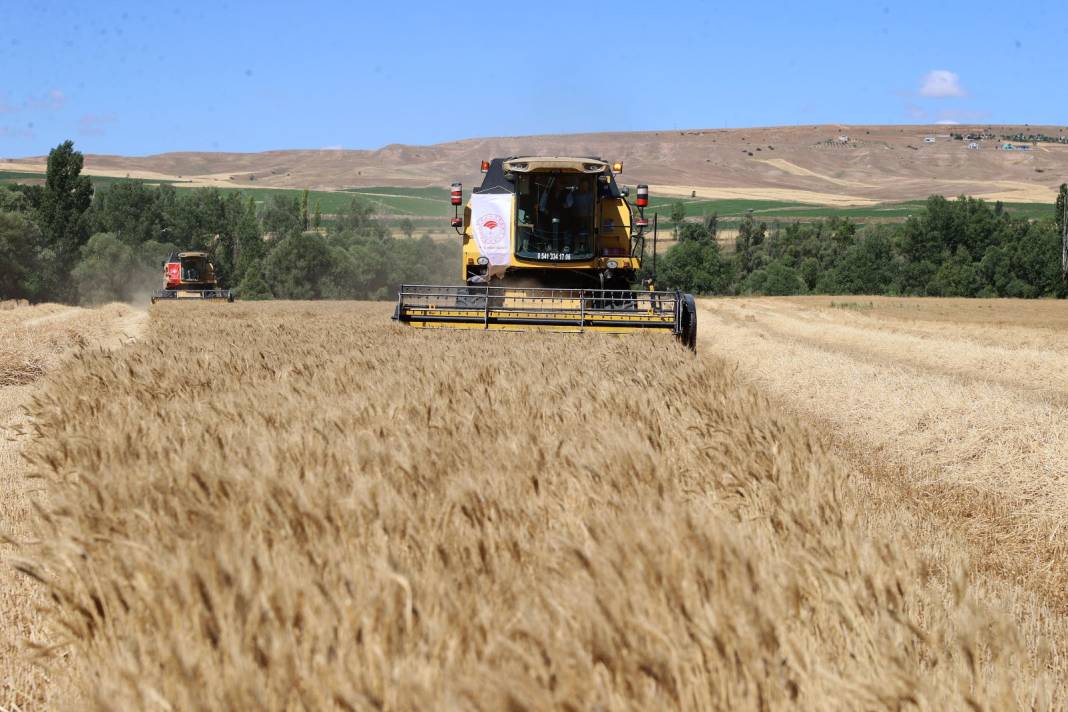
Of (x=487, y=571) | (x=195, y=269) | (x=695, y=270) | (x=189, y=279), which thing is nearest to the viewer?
(x=487, y=571)

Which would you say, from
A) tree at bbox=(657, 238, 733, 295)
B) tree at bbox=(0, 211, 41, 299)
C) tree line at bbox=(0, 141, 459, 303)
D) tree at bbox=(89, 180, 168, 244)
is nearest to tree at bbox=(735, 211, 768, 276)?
tree at bbox=(657, 238, 733, 295)

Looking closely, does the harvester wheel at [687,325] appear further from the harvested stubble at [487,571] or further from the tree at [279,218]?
the tree at [279,218]

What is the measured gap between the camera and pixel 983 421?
30.5 ft

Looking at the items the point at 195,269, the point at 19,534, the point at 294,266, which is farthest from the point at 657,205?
the point at 19,534

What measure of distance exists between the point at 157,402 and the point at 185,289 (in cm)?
4041

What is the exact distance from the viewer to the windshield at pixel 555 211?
17.6m

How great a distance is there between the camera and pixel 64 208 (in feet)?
252

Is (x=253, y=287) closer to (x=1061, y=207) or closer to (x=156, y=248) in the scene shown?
(x=156, y=248)

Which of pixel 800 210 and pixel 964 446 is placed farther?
pixel 800 210

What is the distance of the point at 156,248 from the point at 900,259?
64508mm

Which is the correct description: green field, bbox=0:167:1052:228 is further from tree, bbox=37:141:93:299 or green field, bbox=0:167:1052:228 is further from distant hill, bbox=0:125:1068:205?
tree, bbox=37:141:93:299

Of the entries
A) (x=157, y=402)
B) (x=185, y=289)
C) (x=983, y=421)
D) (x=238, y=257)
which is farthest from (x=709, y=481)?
(x=238, y=257)

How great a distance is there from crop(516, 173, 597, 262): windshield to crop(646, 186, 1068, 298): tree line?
2775 inches

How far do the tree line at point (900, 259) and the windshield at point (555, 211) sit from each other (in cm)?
7049
